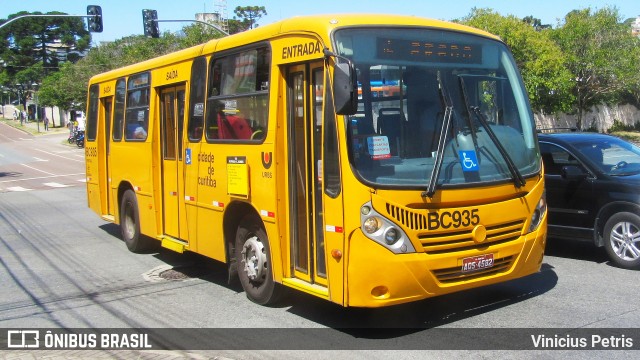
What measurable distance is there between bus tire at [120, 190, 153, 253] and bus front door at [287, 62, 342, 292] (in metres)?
4.71

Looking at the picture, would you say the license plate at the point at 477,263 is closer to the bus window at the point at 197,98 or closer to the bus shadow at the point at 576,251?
the bus shadow at the point at 576,251

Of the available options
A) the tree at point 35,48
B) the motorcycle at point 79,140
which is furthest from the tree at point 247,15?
the tree at point 35,48

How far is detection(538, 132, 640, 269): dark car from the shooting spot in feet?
26.8

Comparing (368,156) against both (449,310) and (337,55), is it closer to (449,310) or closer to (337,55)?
(337,55)

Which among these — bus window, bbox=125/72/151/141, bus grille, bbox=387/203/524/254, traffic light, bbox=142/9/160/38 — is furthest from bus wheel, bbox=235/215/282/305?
traffic light, bbox=142/9/160/38

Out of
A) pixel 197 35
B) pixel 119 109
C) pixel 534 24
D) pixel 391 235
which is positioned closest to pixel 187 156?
pixel 119 109

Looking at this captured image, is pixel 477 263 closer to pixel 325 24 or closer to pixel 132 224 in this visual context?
pixel 325 24

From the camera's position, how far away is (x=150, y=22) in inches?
1056

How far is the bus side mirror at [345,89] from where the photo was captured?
5.36 meters

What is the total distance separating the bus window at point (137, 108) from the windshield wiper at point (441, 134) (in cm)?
532

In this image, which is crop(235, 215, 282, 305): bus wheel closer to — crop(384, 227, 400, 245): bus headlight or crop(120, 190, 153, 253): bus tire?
crop(384, 227, 400, 245): bus headlight

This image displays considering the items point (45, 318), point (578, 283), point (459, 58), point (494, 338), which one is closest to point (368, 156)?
point (459, 58)

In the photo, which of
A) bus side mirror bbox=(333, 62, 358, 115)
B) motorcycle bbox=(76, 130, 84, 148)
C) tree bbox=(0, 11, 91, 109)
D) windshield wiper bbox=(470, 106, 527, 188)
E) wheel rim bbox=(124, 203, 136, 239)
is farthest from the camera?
tree bbox=(0, 11, 91, 109)

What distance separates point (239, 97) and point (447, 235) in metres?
2.94
